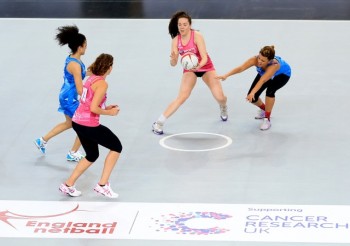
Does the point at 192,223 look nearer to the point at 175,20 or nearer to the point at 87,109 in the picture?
the point at 87,109

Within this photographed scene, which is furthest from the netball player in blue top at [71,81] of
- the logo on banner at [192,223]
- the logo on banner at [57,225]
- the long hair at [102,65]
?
the logo on banner at [192,223]

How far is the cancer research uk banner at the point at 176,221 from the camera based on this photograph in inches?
375

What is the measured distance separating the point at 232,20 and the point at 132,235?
8854 mm

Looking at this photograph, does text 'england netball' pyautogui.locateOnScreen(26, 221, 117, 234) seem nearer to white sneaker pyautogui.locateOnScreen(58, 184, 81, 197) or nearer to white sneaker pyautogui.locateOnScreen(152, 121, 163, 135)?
white sneaker pyautogui.locateOnScreen(58, 184, 81, 197)

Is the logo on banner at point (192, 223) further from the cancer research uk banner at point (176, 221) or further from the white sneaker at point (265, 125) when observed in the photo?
the white sneaker at point (265, 125)

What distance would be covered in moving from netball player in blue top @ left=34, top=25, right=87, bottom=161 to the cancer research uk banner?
144cm

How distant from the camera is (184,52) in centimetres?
1236

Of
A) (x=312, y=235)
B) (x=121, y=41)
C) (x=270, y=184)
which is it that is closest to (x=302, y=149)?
(x=270, y=184)

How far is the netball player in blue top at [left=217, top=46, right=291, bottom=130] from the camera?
1213cm

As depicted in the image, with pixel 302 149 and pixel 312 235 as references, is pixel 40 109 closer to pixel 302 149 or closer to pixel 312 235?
pixel 302 149

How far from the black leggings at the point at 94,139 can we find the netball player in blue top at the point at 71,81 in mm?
727

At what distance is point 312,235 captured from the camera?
31.0 ft

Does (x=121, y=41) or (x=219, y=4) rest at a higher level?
(x=219, y=4)

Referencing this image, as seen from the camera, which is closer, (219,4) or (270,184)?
(270,184)
